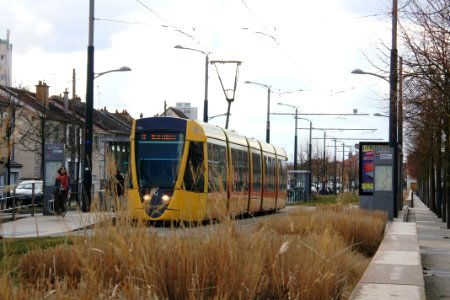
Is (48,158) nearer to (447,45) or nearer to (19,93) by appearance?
(447,45)

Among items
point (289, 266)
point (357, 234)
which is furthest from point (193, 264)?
point (357, 234)

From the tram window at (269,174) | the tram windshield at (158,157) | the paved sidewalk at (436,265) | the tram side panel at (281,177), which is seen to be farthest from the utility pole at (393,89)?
the tram side panel at (281,177)

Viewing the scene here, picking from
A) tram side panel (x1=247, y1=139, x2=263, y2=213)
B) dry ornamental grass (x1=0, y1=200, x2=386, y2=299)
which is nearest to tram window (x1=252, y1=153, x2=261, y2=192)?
tram side panel (x1=247, y1=139, x2=263, y2=213)

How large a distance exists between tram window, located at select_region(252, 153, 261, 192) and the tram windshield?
8037mm

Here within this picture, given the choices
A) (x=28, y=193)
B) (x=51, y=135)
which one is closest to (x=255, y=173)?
(x=28, y=193)

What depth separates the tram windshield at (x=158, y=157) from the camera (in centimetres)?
1930

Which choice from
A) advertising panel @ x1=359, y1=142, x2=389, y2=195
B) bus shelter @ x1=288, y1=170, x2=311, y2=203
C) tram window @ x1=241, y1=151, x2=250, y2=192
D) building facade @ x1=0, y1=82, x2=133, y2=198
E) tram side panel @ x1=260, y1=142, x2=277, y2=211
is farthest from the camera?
bus shelter @ x1=288, y1=170, x2=311, y2=203

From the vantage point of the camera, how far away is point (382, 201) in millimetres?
26031

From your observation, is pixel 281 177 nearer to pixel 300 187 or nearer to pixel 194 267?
pixel 300 187

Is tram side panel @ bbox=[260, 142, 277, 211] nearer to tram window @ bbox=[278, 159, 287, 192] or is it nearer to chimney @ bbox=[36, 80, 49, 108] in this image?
tram window @ bbox=[278, 159, 287, 192]

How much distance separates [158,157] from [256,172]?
29.2 ft

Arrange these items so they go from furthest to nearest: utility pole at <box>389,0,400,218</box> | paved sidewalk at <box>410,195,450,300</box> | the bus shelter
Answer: the bus shelter, utility pole at <box>389,0,400,218</box>, paved sidewalk at <box>410,195,450,300</box>

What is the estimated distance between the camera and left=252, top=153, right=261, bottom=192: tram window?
90.1ft

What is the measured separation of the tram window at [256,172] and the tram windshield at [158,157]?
8037 millimetres
